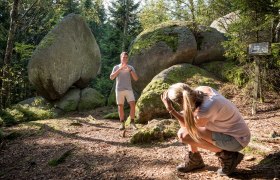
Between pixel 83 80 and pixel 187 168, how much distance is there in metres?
12.8

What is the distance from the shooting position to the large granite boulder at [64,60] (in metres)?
13.9

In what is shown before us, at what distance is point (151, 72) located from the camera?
12.8 metres

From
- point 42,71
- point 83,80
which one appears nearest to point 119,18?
point 83,80

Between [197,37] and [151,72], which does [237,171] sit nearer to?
[151,72]

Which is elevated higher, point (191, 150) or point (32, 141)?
point (191, 150)

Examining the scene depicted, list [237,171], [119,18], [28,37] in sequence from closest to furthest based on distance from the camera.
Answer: [237,171] < [28,37] < [119,18]

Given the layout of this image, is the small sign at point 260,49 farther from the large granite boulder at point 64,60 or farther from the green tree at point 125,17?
the green tree at point 125,17

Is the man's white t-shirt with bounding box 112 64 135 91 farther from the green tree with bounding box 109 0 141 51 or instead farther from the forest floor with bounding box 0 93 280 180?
the green tree with bounding box 109 0 141 51

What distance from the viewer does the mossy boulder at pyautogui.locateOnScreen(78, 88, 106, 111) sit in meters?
14.8

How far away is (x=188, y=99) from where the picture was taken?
11.2 ft

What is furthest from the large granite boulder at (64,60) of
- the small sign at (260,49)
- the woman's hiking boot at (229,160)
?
the woman's hiking boot at (229,160)

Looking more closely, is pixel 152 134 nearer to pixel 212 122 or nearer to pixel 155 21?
pixel 212 122

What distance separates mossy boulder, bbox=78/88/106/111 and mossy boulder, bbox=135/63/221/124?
19.0 feet

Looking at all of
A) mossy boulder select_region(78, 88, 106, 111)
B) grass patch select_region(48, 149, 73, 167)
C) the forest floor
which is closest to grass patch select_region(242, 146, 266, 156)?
the forest floor
